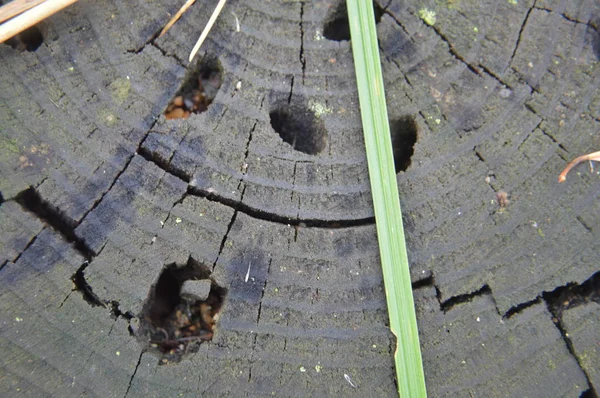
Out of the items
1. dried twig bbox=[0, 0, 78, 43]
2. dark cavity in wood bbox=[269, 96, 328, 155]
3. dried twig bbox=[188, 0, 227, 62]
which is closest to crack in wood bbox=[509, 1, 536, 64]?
dark cavity in wood bbox=[269, 96, 328, 155]

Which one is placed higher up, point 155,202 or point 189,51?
point 189,51

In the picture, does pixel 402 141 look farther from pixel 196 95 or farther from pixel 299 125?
pixel 196 95

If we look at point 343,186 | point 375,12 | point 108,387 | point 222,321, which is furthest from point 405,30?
point 108,387

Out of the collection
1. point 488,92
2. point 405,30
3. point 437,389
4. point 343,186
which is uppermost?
point 405,30

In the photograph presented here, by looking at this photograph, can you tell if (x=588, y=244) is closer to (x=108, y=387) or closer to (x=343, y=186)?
(x=343, y=186)

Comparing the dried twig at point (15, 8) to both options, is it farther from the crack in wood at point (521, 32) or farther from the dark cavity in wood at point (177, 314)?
the crack in wood at point (521, 32)

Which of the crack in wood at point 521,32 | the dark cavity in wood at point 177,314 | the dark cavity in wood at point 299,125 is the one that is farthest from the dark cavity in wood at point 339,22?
the dark cavity in wood at point 177,314
